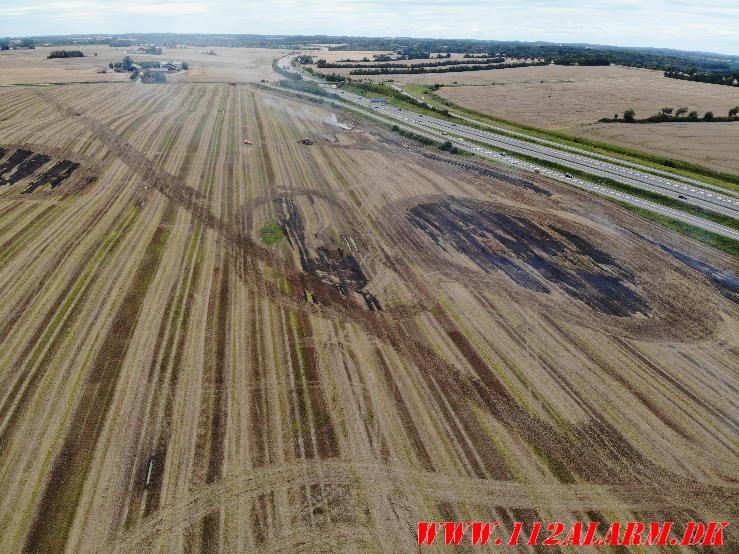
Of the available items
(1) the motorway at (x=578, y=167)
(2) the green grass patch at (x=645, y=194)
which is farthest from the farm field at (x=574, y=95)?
(2) the green grass patch at (x=645, y=194)

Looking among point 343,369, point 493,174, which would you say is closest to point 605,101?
point 493,174

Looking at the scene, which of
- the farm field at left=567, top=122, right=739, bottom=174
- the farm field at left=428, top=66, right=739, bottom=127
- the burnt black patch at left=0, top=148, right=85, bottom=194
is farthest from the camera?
the farm field at left=428, top=66, right=739, bottom=127

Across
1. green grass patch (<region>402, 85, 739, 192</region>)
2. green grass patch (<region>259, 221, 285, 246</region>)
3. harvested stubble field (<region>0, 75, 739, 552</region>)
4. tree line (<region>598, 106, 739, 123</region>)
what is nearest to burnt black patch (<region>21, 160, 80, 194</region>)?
harvested stubble field (<region>0, 75, 739, 552</region>)

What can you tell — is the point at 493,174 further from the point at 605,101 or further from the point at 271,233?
the point at 605,101

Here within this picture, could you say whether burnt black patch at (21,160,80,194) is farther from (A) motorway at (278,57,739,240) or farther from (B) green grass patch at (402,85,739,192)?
(B) green grass patch at (402,85,739,192)

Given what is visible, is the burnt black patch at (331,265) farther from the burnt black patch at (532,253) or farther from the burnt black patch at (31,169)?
the burnt black patch at (31,169)
